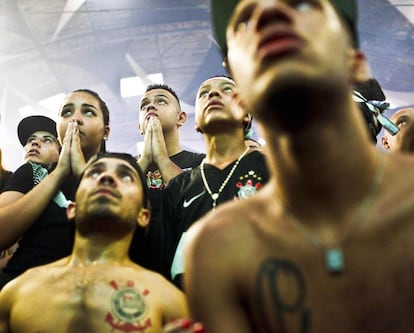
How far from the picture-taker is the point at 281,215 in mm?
1541

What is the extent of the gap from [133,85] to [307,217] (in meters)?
9.41

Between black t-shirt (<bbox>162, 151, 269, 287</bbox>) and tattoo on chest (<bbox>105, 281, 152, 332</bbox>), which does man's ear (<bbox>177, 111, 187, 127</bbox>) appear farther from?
tattoo on chest (<bbox>105, 281, 152, 332</bbox>)

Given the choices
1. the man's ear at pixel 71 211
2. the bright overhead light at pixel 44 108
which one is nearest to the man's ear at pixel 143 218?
the man's ear at pixel 71 211

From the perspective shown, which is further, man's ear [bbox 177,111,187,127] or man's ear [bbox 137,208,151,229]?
man's ear [bbox 177,111,187,127]

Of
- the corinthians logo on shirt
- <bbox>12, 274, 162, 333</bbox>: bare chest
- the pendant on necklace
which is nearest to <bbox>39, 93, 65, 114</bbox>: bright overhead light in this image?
the corinthians logo on shirt

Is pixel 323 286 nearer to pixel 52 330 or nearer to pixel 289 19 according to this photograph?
pixel 289 19

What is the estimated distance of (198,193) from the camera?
2967mm

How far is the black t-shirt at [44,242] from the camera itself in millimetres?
3082

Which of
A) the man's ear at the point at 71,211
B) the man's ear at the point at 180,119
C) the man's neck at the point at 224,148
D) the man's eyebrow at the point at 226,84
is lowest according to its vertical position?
→ the man's ear at the point at 71,211

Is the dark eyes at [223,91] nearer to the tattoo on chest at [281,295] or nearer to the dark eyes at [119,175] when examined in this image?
the dark eyes at [119,175]

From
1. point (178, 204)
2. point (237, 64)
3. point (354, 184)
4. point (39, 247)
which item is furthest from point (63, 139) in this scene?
point (354, 184)

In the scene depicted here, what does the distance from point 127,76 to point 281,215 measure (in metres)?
9.27

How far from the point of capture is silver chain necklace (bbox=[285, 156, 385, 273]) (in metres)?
1.39

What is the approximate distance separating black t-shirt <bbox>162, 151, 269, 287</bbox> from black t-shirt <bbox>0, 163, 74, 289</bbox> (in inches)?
23.1
